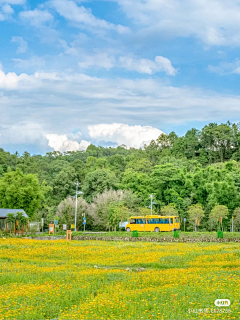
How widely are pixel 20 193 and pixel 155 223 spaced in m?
23.9

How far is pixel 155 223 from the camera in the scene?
57.1 metres

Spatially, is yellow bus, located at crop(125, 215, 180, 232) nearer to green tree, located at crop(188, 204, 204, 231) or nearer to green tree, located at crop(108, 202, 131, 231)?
green tree, located at crop(108, 202, 131, 231)

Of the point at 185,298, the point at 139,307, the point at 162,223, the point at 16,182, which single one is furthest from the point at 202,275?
the point at 16,182

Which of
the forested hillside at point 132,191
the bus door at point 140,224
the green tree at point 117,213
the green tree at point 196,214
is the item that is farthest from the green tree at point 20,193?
the green tree at point 196,214

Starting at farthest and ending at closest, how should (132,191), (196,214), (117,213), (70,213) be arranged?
(132,191) < (70,213) < (117,213) < (196,214)

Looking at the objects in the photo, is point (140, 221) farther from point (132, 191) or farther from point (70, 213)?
point (70, 213)

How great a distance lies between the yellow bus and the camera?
56250 millimetres

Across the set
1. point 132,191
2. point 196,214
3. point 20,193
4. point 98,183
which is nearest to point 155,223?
point 196,214

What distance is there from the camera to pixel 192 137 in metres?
105

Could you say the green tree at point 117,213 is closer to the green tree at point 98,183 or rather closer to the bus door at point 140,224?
the bus door at point 140,224

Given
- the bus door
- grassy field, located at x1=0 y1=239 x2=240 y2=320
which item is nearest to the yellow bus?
the bus door

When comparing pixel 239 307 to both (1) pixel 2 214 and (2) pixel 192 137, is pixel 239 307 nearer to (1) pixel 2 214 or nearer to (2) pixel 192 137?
(1) pixel 2 214

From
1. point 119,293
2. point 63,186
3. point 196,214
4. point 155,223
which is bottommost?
point 119,293

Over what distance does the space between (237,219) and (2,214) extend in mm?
34896
